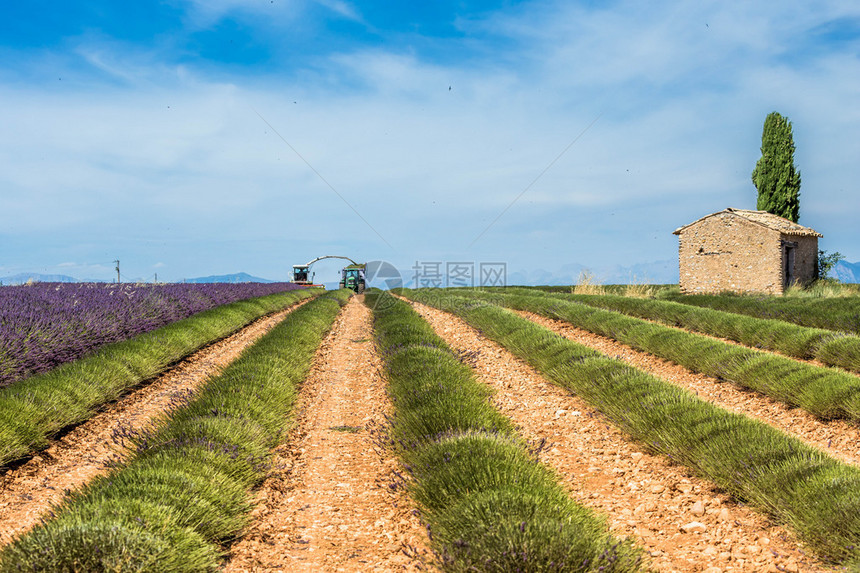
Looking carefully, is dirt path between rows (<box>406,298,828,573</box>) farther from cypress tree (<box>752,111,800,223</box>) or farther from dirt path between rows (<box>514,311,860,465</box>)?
cypress tree (<box>752,111,800,223</box>)

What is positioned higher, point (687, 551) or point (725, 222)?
point (725, 222)

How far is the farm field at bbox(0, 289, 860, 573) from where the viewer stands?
119 inches

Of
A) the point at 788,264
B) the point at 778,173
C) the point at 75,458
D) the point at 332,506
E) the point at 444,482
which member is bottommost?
the point at 75,458

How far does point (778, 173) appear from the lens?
3356 centimetres

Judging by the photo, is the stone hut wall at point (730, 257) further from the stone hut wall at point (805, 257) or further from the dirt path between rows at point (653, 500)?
the dirt path between rows at point (653, 500)

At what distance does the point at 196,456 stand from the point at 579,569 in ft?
10.3

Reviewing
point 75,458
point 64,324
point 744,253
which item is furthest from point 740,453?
point 744,253

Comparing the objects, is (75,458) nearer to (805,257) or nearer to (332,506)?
(332,506)

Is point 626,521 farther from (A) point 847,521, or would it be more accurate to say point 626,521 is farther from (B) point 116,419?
(B) point 116,419

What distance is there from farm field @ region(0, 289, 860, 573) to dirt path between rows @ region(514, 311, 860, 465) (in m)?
0.04

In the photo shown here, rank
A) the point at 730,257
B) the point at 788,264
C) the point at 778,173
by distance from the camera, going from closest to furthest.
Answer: the point at 788,264 < the point at 730,257 < the point at 778,173

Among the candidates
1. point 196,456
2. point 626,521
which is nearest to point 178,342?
point 196,456

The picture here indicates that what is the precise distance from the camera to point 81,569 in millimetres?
2746

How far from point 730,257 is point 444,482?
27844 mm
